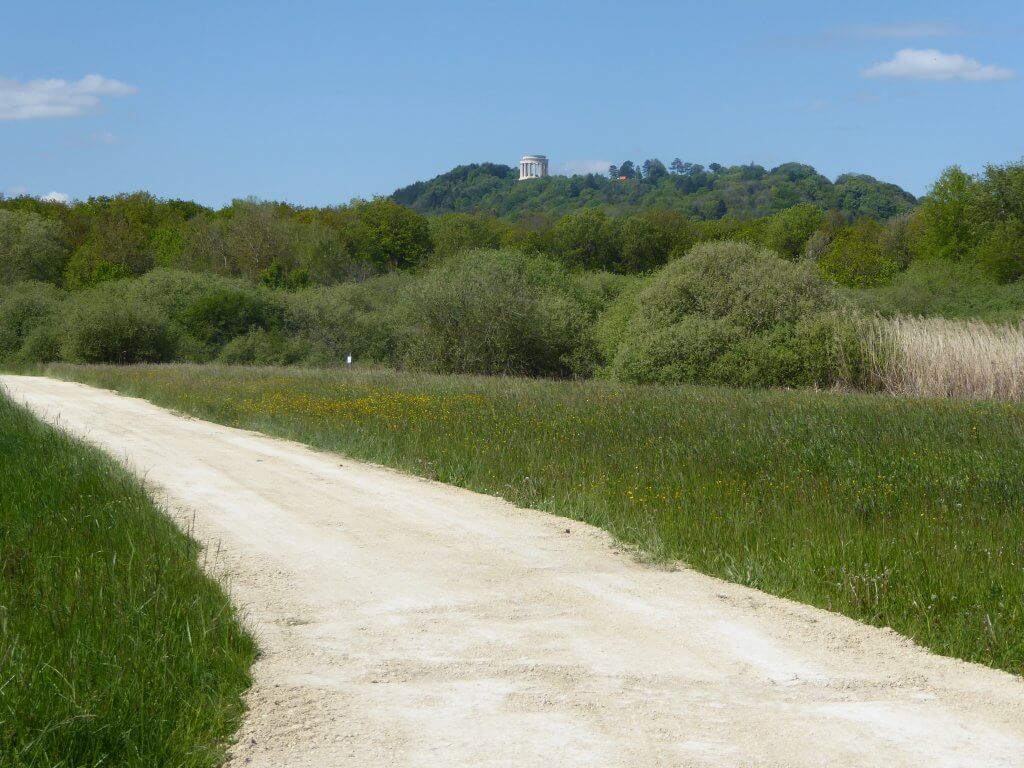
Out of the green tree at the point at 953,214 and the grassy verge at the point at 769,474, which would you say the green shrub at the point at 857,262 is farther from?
the grassy verge at the point at 769,474

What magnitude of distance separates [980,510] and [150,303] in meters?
59.7

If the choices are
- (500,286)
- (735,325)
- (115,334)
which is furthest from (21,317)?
(735,325)

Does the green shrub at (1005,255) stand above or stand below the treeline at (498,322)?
above

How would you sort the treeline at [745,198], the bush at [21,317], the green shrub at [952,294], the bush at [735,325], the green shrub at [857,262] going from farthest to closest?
the treeline at [745,198] → the green shrub at [857,262] → the bush at [21,317] → the green shrub at [952,294] → the bush at [735,325]

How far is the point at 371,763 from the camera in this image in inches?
196

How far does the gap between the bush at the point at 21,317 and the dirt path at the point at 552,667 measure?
53098 mm

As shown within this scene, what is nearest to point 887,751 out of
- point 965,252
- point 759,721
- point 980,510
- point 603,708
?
point 759,721

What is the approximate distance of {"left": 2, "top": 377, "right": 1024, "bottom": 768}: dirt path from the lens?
515 centimetres

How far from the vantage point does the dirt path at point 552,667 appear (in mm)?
5148

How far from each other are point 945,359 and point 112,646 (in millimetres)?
23850

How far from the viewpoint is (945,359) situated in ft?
85.4

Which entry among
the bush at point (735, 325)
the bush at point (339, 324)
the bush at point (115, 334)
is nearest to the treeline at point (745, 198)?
the bush at point (339, 324)

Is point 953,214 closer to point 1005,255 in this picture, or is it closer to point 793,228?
point 1005,255

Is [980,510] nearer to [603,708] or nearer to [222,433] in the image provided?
[603,708]
